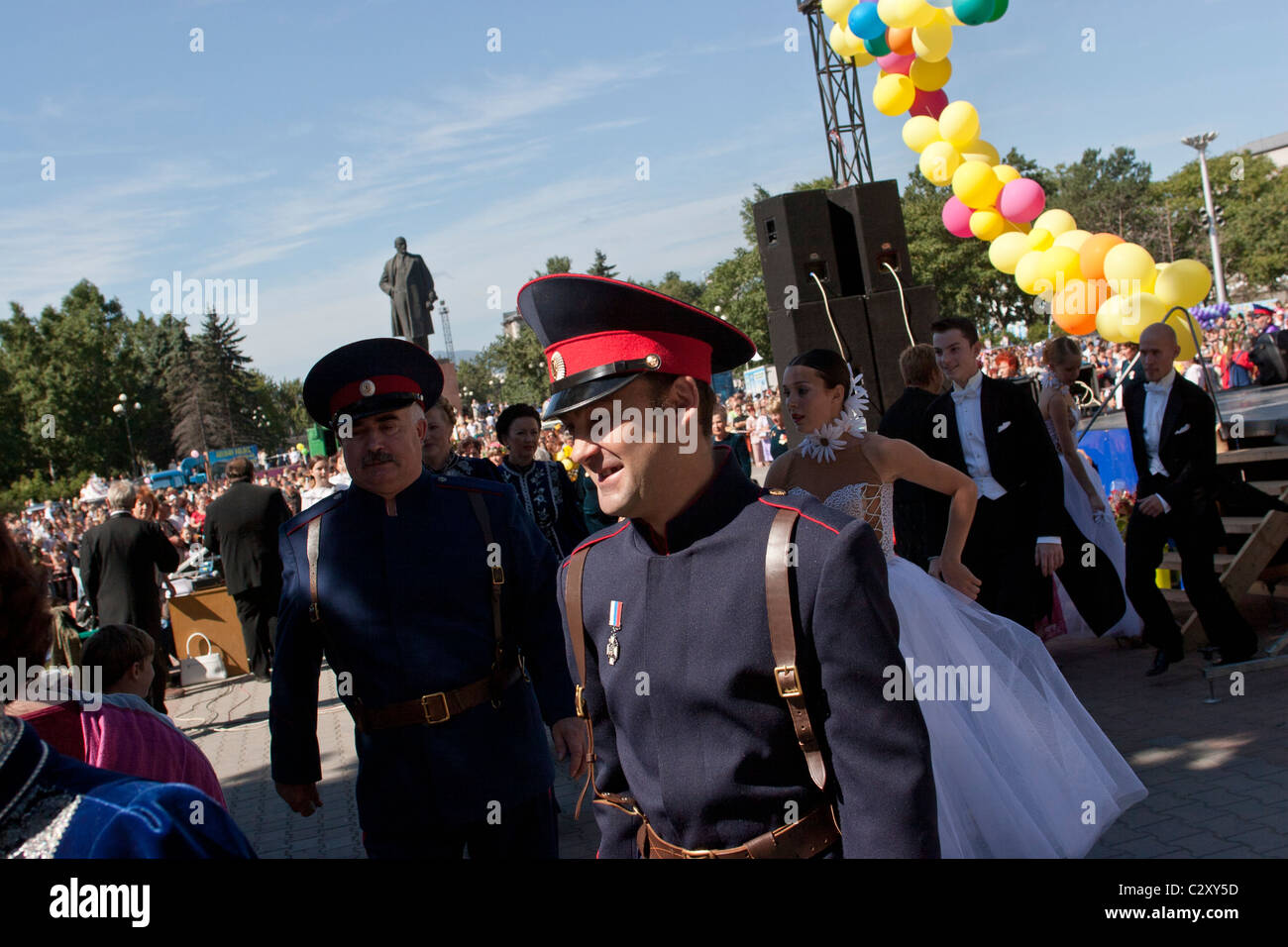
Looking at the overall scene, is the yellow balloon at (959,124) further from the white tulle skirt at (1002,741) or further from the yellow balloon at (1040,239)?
the white tulle skirt at (1002,741)

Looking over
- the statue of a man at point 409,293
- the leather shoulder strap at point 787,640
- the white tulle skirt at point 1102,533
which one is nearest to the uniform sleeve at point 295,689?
the leather shoulder strap at point 787,640

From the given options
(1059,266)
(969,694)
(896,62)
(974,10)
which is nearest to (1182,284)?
(1059,266)

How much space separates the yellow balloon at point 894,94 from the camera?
11.3 meters

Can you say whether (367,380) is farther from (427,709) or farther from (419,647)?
(427,709)

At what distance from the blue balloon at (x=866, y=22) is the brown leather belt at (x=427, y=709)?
948 cm

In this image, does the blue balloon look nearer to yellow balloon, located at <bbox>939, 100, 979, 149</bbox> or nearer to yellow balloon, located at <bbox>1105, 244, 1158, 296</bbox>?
yellow balloon, located at <bbox>939, 100, 979, 149</bbox>

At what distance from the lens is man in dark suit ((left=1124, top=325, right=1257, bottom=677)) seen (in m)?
6.46

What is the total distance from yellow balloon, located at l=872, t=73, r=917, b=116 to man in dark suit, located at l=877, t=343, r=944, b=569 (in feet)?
19.0

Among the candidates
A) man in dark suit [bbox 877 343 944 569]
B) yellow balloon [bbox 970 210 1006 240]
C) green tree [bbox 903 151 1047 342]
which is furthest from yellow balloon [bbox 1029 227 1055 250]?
green tree [bbox 903 151 1047 342]

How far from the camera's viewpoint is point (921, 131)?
1150cm

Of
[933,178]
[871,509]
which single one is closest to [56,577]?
[933,178]

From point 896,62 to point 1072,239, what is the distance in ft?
8.51
